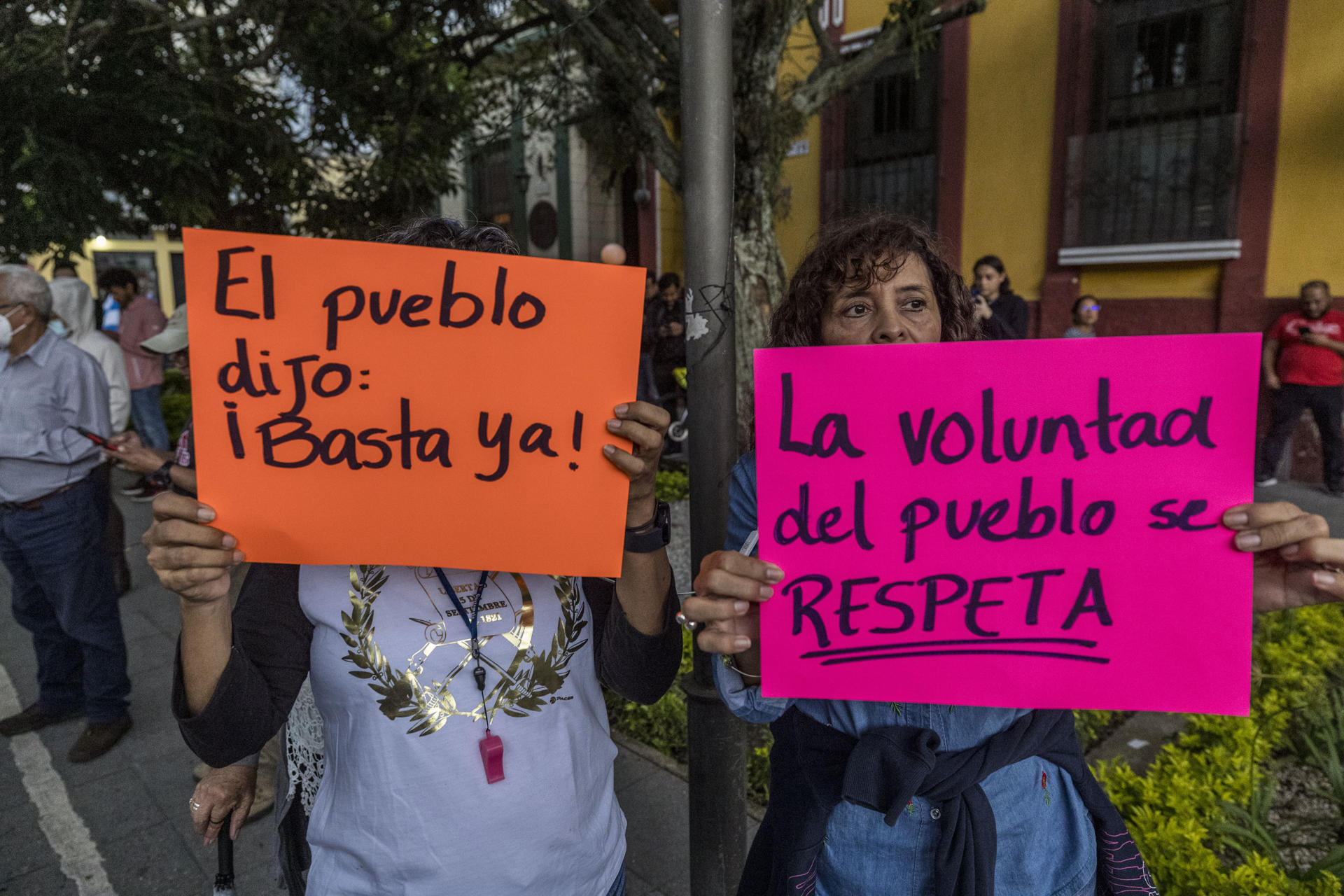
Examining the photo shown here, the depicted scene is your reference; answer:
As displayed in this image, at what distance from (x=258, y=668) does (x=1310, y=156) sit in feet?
27.6

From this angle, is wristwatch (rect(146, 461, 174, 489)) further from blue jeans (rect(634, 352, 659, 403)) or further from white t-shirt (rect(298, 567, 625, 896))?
blue jeans (rect(634, 352, 659, 403))

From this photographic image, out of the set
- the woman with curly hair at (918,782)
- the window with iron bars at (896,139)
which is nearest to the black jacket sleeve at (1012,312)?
the window with iron bars at (896,139)

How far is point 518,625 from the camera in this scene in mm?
1233

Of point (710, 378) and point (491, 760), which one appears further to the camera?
point (710, 378)

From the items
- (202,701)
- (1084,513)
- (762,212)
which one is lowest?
(202,701)

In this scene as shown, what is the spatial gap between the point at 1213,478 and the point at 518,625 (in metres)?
0.99

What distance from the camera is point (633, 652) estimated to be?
1.28m

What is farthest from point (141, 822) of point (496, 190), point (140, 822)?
point (496, 190)

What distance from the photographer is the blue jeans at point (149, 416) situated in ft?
24.1

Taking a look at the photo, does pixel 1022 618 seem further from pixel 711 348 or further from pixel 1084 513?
pixel 711 348

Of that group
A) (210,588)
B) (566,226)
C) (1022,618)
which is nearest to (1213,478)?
(1022,618)

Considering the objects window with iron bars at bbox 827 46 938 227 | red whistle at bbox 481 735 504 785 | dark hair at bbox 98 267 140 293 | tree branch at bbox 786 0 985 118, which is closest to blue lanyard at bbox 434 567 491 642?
red whistle at bbox 481 735 504 785

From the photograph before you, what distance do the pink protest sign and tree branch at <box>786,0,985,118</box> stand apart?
3.62 m

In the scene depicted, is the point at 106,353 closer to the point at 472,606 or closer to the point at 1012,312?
the point at 472,606
